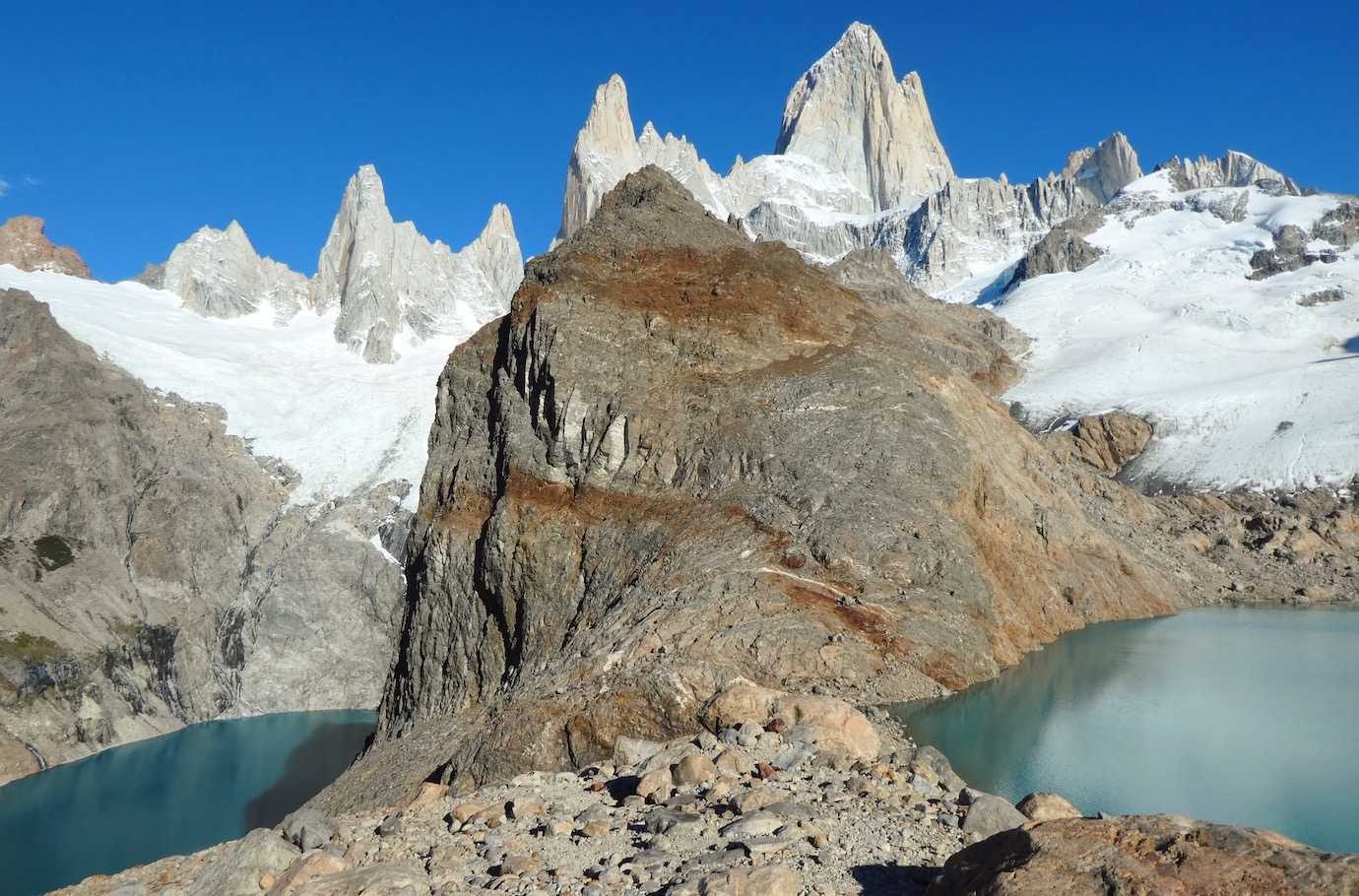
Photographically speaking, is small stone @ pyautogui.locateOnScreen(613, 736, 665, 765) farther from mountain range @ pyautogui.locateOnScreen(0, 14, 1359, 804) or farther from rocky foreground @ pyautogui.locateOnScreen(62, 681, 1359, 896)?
→ mountain range @ pyautogui.locateOnScreen(0, 14, 1359, 804)

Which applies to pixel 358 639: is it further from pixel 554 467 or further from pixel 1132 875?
pixel 1132 875

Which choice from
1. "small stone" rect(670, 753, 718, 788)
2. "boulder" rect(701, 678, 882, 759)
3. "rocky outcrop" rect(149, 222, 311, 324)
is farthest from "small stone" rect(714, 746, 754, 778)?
"rocky outcrop" rect(149, 222, 311, 324)

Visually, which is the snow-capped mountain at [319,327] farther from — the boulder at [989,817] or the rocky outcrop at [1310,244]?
the rocky outcrop at [1310,244]

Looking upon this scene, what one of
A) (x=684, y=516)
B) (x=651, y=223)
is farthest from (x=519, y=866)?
(x=651, y=223)

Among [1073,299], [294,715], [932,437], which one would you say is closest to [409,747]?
[932,437]

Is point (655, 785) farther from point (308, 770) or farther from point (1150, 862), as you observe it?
point (308, 770)

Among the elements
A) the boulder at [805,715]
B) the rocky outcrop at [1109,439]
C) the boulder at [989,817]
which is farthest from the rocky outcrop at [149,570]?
the rocky outcrop at [1109,439]
